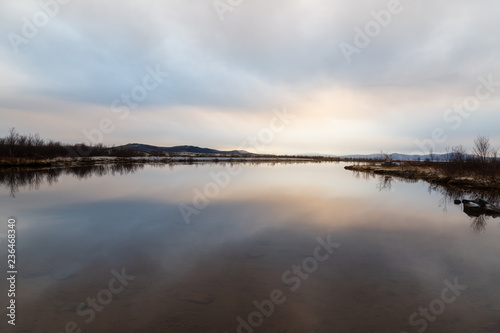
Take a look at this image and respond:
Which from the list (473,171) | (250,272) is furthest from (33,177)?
(473,171)

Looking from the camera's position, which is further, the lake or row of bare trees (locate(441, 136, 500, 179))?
row of bare trees (locate(441, 136, 500, 179))

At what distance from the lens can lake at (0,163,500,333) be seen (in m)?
4.05

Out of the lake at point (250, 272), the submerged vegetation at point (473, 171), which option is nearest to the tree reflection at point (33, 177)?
the lake at point (250, 272)

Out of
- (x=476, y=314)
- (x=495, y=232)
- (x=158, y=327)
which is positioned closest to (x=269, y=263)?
(x=158, y=327)

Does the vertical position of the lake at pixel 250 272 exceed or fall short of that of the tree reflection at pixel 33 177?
it falls short

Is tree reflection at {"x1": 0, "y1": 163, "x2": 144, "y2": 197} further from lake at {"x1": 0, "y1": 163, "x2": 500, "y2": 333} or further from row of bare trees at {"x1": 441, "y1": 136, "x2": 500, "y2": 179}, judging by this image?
row of bare trees at {"x1": 441, "y1": 136, "x2": 500, "y2": 179}

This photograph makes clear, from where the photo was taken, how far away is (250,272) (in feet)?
18.7

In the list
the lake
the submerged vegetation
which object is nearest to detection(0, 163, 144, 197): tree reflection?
the lake

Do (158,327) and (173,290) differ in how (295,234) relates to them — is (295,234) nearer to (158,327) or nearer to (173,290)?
(173,290)

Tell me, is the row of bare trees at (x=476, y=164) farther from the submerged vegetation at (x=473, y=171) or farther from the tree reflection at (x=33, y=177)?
the tree reflection at (x=33, y=177)

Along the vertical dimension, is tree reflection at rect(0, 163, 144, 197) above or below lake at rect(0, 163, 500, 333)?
above

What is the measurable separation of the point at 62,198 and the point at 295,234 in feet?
48.4

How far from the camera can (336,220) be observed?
424 inches

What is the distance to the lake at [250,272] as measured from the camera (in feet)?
13.3
